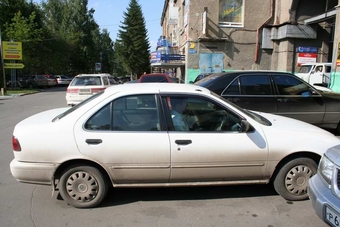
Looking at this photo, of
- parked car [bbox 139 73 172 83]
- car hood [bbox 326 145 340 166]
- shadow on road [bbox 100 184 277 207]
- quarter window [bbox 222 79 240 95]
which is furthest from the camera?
parked car [bbox 139 73 172 83]

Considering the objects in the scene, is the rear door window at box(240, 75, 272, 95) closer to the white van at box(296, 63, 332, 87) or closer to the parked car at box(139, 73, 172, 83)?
the parked car at box(139, 73, 172, 83)

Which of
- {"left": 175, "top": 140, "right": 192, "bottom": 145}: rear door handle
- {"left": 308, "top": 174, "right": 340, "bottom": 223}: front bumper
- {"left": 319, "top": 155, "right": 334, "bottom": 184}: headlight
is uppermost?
{"left": 175, "top": 140, "right": 192, "bottom": 145}: rear door handle

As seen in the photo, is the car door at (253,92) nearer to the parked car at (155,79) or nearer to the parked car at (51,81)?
the parked car at (155,79)

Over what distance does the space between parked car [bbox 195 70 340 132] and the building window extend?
1155cm

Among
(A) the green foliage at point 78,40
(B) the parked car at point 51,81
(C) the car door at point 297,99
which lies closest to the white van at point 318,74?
(C) the car door at point 297,99

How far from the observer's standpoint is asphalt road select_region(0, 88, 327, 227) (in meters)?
3.25

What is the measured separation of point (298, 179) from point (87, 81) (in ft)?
34.4

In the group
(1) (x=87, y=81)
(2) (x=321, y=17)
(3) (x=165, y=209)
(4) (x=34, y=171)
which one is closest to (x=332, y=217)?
(3) (x=165, y=209)

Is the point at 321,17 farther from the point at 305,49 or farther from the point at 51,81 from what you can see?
the point at 51,81

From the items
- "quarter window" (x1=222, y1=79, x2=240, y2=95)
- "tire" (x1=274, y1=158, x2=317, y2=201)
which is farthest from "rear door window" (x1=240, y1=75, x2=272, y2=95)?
"tire" (x1=274, y1=158, x2=317, y2=201)

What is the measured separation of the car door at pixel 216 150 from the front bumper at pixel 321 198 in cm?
80

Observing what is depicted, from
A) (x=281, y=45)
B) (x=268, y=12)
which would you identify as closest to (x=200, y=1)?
(x=268, y=12)

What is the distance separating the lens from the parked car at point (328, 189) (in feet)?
8.14

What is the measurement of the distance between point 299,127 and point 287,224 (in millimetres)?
1334
